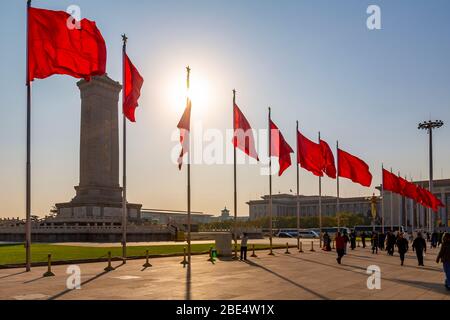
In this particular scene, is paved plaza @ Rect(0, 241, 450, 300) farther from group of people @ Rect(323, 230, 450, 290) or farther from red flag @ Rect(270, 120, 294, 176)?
red flag @ Rect(270, 120, 294, 176)

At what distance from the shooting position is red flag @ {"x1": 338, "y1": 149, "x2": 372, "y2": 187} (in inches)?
1849

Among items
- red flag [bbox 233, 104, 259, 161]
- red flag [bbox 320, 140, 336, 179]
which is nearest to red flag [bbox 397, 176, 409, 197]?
red flag [bbox 320, 140, 336, 179]

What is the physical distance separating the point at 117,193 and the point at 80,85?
20743 millimetres

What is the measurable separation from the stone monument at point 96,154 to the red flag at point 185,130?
65.2 meters

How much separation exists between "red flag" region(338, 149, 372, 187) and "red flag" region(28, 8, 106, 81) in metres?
27.4

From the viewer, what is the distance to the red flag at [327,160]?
45.3 meters

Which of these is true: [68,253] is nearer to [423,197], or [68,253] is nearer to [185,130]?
[185,130]

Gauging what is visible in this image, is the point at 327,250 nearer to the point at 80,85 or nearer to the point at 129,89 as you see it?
the point at 129,89

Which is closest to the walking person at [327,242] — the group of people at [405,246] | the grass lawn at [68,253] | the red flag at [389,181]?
the group of people at [405,246]

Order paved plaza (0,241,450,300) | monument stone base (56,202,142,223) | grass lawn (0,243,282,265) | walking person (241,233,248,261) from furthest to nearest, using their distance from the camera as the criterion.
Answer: monument stone base (56,202,142,223) → walking person (241,233,248,261) → grass lawn (0,243,282,265) → paved plaza (0,241,450,300)

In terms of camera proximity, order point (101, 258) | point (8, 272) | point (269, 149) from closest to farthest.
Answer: point (8, 272) < point (101, 258) < point (269, 149)
